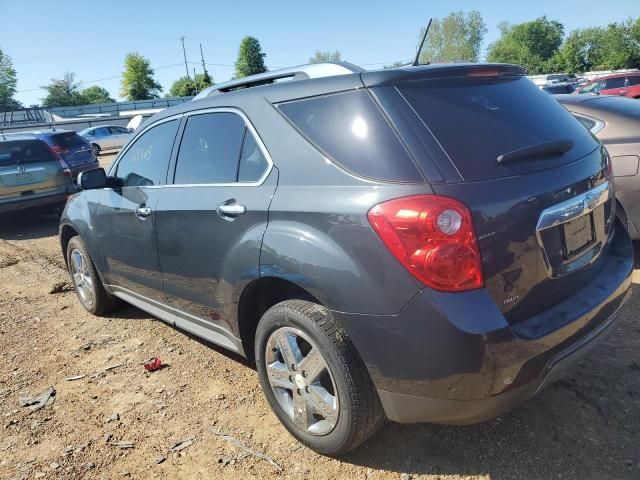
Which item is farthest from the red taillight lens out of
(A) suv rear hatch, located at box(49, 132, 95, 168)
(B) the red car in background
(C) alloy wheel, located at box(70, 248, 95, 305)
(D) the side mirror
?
(B) the red car in background

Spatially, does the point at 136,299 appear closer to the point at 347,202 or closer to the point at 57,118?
the point at 347,202

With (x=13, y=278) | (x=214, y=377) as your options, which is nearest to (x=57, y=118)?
(x=13, y=278)

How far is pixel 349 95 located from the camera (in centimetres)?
228

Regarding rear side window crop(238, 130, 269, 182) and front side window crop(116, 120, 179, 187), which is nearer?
rear side window crop(238, 130, 269, 182)

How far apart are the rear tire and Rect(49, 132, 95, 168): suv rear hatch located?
5.53m

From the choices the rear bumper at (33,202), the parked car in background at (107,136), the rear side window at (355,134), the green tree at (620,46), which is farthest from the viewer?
the green tree at (620,46)

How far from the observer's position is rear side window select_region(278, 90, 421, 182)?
207cm

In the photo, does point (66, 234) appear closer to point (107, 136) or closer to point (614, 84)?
point (614, 84)

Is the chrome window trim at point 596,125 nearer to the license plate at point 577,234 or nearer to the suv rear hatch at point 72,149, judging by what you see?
the license plate at point 577,234

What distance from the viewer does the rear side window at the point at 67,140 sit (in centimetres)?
1051

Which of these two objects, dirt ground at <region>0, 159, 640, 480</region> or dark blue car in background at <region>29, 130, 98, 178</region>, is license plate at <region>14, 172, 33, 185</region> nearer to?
dark blue car in background at <region>29, 130, 98, 178</region>

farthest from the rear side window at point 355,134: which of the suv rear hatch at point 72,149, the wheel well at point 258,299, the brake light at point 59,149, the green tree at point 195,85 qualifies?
the green tree at point 195,85

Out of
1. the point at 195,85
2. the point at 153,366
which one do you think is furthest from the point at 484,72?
the point at 195,85

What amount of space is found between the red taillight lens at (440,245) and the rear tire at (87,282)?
129 inches
